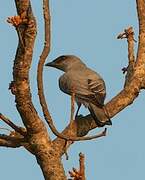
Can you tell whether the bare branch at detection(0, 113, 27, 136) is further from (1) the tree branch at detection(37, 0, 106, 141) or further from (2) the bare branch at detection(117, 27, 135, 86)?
(2) the bare branch at detection(117, 27, 135, 86)

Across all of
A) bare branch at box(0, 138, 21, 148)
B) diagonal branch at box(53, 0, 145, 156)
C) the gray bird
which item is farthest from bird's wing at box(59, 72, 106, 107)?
bare branch at box(0, 138, 21, 148)

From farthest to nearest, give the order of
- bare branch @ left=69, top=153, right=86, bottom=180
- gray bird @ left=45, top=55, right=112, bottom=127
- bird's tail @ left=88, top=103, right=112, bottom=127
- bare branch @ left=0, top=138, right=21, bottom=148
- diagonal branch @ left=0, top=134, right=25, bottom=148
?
gray bird @ left=45, top=55, right=112, bottom=127
bird's tail @ left=88, top=103, right=112, bottom=127
bare branch @ left=0, top=138, right=21, bottom=148
diagonal branch @ left=0, top=134, right=25, bottom=148
bare branch @ left=69, top=153, right=86, bottom=180

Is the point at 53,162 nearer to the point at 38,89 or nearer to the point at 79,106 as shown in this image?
the point at 38,89

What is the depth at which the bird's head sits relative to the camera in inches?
353

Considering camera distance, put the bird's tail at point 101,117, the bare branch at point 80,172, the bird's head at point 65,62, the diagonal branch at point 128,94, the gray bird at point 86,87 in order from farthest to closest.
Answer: the bird's head at point 65,62 → the gray bird at point 86,87 → the bird's tail at point 101,117 → the diagonal branch at point 128,94 → the bare branch at point 80,172

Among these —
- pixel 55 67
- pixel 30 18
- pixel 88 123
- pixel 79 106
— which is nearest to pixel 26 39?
pixel 30 18

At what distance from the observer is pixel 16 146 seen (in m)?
4.70

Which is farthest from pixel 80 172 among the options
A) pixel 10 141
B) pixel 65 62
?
pixel 65 62

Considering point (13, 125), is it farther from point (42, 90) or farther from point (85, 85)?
point (85, 85)

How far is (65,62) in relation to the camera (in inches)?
357

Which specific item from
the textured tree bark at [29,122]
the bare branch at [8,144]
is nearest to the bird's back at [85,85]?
the textured tree bark at [29,122]

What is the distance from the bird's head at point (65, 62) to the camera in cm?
898

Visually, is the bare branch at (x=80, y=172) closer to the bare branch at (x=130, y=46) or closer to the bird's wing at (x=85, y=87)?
the bare branch at (x=130, y=46)

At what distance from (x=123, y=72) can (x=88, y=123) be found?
73cm
